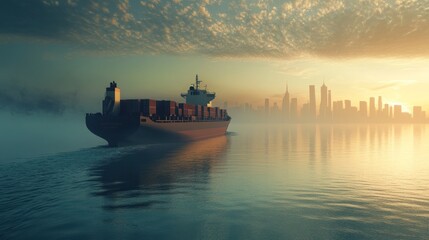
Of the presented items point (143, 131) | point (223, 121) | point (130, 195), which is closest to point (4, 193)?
point (130, 195)

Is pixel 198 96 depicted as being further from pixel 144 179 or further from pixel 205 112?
pixel 144 179

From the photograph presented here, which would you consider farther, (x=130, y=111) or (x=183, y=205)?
(x=130, y=111)

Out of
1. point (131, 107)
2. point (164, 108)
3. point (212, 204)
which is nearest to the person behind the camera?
point (212, 204)

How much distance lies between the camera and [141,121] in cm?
5047

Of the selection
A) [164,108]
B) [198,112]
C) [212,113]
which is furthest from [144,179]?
[212,113]

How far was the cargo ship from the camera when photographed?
50.7m

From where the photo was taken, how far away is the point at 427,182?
2283 centimetres

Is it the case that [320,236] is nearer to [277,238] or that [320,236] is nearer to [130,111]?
[277,238]

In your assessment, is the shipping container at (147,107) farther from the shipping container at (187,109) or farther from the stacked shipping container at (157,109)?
the shipping container at (187,109)

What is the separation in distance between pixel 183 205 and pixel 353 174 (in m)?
18.2

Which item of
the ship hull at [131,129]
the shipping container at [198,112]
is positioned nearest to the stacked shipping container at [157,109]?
the shipping container at [198,112]

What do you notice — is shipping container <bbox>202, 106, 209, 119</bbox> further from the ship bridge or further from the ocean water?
the ocean water

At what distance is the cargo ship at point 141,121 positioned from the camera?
50.7 m

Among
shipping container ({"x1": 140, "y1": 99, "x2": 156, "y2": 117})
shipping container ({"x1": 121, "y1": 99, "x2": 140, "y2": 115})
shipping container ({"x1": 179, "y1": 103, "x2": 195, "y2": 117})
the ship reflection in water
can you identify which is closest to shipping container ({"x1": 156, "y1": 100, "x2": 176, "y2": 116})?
shipping container ({"x1": 140, "y1": 99, "x2": 156, "y2": 117})
